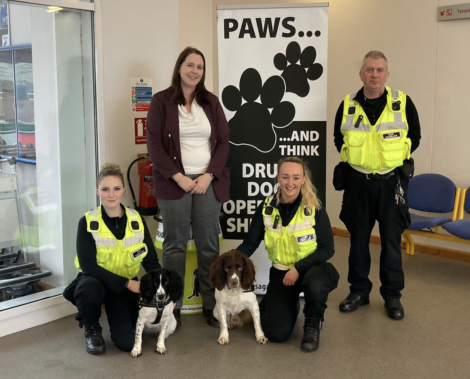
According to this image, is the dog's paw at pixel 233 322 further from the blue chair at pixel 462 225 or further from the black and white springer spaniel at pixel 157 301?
the blue chair at pixel 462 225

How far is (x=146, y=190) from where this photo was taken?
12.5 feet

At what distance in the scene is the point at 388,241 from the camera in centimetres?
352

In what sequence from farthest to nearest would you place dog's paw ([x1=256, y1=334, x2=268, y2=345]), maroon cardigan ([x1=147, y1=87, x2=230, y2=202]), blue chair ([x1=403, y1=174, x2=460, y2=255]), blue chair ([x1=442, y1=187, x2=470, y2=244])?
blue chair ([x1=403, y1=174, x2=460, y2=255]), blue chair ([x1=442, y1=187, x2=470, y2=244]), maroon cardigan ([x1=147, y1=87, x2=230, y2=202]), dog's paw ([x1=256, y1=334, x2=268, y2=345])

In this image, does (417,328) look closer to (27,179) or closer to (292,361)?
(292,361)

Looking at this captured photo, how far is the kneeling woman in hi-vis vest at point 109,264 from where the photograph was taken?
3.01 m

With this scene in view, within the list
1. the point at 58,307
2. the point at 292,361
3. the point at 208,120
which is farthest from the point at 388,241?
the point at 58,307

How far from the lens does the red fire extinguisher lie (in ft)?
12.5

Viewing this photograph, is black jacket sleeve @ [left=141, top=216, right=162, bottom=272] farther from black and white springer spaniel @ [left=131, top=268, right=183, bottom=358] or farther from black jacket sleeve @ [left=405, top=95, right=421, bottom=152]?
black jacket sleeve @ [left=405, top=95, right=421, bottom=152]

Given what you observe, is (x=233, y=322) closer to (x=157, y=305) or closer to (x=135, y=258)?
(x=157, y=305)

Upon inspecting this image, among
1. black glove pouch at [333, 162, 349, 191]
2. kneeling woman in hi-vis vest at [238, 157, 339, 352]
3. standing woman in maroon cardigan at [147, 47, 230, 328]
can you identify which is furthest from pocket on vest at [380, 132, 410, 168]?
standing woman in maroon cardigan at [147, 47, 230, 328]

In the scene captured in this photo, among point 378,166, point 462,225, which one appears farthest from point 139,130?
point 462,225

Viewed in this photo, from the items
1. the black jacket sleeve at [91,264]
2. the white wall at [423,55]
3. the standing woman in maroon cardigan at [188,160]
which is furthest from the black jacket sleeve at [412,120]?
the black jacket sleeve at [91,264]

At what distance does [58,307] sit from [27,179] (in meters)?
0.88

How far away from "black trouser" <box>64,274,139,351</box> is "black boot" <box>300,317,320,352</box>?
0.97m
